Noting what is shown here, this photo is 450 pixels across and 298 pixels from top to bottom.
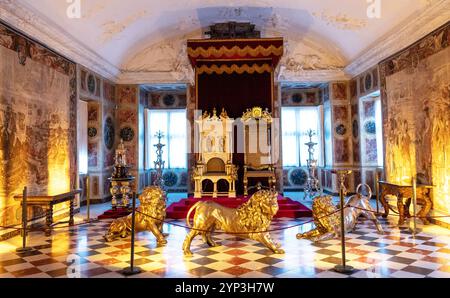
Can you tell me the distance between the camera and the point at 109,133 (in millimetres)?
11578

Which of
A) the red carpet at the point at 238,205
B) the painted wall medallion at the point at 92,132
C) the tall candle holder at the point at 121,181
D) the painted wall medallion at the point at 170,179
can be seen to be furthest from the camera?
the painted wall medallion at the point at 170,179

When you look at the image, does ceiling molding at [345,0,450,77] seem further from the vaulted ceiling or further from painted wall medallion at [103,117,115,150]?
painted wall medallion at [103,117,115,150]

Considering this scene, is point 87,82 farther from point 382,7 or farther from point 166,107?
point 382,7

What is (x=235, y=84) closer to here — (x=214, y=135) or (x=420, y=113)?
(x=214, y=135)

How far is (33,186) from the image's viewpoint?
7160mm

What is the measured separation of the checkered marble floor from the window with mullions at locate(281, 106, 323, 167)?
8203mm

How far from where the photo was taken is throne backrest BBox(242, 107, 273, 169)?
10430 millimetres

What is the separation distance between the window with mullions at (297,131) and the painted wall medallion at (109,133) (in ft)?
22.3

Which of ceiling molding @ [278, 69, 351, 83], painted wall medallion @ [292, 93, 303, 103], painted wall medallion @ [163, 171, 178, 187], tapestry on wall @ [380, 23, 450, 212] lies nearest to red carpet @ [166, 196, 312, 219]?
tapestry on wall @ [380, 23, 450, 212]

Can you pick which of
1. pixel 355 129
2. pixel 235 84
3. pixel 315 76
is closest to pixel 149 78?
pixel 235 84

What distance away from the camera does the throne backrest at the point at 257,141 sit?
10430 millimetres

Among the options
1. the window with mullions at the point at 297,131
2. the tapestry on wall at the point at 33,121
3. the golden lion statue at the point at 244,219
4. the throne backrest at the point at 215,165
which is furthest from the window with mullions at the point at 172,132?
the golden lion statue at the point at 244,219

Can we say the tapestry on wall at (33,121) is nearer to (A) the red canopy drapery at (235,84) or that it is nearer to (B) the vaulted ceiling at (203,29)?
(B) the vaulted ceiling at (203,29)

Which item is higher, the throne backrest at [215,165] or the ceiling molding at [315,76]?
the ceiling molding at [315,76]
